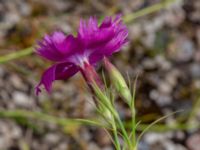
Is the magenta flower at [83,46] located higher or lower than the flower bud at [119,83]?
higher

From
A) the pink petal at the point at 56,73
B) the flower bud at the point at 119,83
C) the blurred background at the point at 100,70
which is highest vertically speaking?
the pink petal at the point at 56,73

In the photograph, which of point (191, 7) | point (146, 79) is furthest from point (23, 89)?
point (191, 7)

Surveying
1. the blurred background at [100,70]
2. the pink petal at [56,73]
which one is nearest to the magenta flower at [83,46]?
the pink petal at [56,73]

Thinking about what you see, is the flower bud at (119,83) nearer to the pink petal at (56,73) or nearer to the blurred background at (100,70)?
the pink petal at (56,73)

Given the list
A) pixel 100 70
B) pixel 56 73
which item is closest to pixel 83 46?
pixel 56 73

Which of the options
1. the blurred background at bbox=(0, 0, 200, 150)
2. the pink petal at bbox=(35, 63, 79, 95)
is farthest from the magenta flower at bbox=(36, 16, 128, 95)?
the blurred background at bbox=(0, 0, 200, 150)

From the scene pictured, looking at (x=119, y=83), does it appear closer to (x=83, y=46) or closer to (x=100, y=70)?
(x=83, y=46)

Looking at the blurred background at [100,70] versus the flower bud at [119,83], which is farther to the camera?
the blurred background at [100,70]
